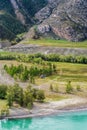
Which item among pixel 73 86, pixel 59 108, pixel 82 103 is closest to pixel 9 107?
pixel 59 108

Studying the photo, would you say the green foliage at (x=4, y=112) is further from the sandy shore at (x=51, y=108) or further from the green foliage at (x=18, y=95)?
the green foliage at (x=18, y=95)

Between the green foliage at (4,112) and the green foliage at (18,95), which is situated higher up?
the green foliage at (18,95)

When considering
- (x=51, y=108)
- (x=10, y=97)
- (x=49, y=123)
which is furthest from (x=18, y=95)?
(x=49, y=123)

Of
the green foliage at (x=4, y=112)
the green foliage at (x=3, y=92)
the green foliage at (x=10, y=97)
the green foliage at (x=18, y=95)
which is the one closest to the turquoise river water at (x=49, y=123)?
the green foliage at (x=4, y=112)

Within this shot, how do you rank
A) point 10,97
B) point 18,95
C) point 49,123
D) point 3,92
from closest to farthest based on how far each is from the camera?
point 49,123
point 10,97
point 18,95
point 3,92

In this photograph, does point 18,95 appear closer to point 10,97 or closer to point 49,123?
point 10,97

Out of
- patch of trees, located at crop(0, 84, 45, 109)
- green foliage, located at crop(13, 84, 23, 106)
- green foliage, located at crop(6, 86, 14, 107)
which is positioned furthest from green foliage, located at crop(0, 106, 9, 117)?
green foliage, located at crop(13, 84, 23, 106)

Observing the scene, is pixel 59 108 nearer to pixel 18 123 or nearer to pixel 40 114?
pixel 40 114
